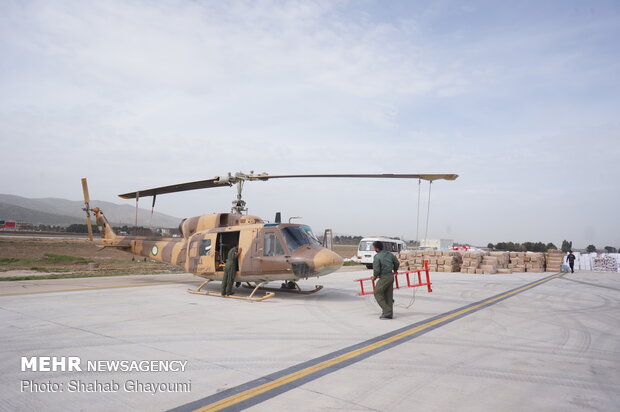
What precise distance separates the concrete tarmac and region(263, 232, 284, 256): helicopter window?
137 centimetres

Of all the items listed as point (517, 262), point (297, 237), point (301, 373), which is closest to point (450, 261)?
point (517, 262)

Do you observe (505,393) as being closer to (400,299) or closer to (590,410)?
(590,410)

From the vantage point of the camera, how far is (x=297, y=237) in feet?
37.8

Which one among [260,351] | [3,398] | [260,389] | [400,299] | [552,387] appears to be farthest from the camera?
[400,299]

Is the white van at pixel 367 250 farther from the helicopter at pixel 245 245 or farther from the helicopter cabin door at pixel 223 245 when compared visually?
the helicopter cabin door at pixel 223 245

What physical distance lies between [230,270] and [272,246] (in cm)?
157

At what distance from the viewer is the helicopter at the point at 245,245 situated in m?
10.9

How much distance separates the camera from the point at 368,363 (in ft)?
18.3

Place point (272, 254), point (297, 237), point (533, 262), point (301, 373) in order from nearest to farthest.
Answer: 1. point (301, 373)
2. point (272, 254)
3. point (297, 237)
4. point (533, 262)

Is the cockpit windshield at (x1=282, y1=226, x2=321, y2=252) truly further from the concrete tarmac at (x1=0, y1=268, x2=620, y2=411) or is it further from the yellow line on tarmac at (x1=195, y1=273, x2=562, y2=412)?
the yellow line on tarmac at (x1=195, y1=273, x2=562, y2=412)

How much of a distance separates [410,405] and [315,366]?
1555 mm

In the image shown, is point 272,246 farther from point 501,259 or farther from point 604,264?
point 604,264

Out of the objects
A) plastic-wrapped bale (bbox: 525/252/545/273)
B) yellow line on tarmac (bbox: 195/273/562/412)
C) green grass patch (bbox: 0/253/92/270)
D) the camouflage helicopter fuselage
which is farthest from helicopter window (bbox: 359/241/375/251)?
green grass patch (bbox: 0/253/92/270)

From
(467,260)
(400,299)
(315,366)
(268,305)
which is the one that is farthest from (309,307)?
(467,260)
